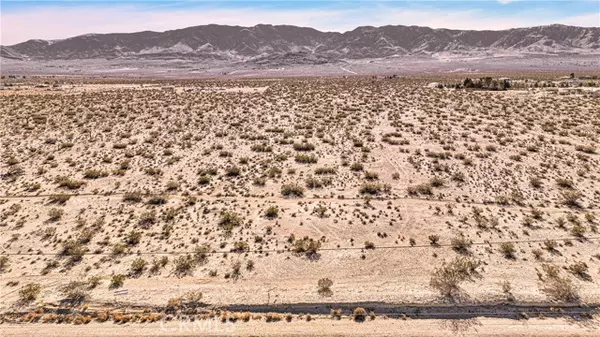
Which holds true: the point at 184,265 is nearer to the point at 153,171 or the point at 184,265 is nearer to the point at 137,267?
the point at 137,267

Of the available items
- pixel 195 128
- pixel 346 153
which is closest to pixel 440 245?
pixel 346 153

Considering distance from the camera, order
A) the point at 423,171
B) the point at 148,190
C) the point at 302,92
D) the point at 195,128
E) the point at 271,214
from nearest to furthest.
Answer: the point at 271,214
the point at 148,190
the point at 423,171
the point at 195,128
the point at 302,92

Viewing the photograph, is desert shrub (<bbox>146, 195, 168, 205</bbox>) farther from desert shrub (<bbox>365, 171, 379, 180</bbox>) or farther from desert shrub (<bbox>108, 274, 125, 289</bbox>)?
desert shrub (<bbox>365, 171, 379, 180</bbox>)

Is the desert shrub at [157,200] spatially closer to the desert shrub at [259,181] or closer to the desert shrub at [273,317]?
the desert shrub at [259,181]

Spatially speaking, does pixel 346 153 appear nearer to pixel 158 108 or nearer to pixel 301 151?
pixel 301 151

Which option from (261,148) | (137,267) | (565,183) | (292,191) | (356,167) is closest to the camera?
(137,267)

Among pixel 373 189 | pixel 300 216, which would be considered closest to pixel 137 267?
pixel 300 216

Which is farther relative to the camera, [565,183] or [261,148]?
[261,148]
